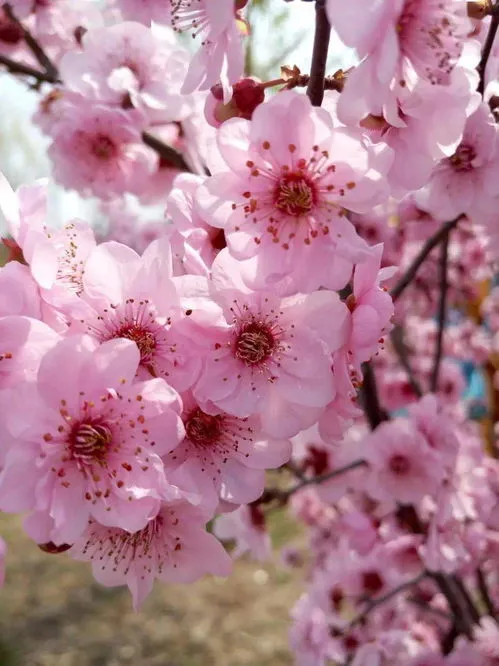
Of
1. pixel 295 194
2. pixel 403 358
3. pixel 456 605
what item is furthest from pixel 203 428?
pixel 403 358

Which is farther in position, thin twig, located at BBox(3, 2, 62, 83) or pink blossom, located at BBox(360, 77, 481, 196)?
thin twig, located at BBox(3, 2, 62, 83)

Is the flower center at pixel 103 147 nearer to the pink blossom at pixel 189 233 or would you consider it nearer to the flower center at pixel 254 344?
the pink blossom at pixel 189 233

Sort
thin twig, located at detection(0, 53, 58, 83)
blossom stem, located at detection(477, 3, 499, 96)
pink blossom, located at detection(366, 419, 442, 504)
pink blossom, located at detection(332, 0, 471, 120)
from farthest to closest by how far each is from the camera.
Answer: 1. thin twig, located at detection(0, 53, 58, 83)
2. pink blossom, located at detection(366, 419, 442, 504)
3. blossom stem, located at detection(477, 3, 499, 96)
4. pink blossom, located at detection(332, 0, 471, 120)

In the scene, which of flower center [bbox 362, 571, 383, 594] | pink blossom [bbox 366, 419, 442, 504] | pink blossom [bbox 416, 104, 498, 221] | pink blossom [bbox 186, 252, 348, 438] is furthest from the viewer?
flower center [bbox 362, 571, 383, 594]

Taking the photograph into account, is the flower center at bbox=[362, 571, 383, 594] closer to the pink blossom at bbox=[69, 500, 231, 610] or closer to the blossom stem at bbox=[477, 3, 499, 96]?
the pink blossom at bbox=[69, 500, 231, 610]

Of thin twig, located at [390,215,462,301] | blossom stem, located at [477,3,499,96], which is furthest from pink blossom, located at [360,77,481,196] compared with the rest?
thin twig, located at [390,215,462,301]

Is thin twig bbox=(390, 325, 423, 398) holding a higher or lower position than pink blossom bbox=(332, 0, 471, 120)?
lower
